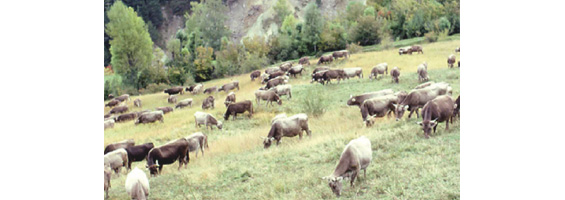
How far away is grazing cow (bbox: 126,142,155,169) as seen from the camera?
817 centimetres

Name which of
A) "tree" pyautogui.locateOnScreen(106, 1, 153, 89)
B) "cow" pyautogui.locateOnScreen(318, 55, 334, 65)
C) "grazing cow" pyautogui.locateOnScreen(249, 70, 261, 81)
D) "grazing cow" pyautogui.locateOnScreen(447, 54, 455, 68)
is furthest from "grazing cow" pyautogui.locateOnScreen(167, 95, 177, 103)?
"grazing cow" pyautogui.locateOnScreen(447, 54, 455, 68)

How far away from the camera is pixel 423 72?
296 inches

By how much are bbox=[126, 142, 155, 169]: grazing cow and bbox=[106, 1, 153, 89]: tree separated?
3.85ft

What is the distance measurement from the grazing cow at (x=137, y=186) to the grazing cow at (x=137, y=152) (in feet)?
3.51

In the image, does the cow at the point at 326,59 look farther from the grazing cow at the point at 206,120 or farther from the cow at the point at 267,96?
the grazing cow at the point at 206,120

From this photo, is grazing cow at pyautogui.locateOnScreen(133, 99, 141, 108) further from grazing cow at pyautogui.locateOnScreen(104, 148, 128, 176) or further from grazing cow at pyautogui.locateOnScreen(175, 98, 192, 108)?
grazing cow at pyautogui.locateOnScreen(104, 148, 128, 176)

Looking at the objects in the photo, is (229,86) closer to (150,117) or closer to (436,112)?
(150,117)

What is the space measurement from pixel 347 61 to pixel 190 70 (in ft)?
9.87

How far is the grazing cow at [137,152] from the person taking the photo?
8.17m

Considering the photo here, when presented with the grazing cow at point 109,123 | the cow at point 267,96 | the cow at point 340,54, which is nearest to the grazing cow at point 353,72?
the cow at point 340,54

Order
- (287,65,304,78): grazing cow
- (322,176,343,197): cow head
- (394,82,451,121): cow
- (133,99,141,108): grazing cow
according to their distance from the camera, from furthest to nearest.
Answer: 1. (133,99,141,108): grazing cow
2. (287,65,304,78): grazing cow
3. (394,82,451,121): cow
4. (322,176,343,197): cow head

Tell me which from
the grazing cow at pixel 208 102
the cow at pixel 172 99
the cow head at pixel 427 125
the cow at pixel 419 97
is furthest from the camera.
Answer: the grazing cow at pixel 208 102
